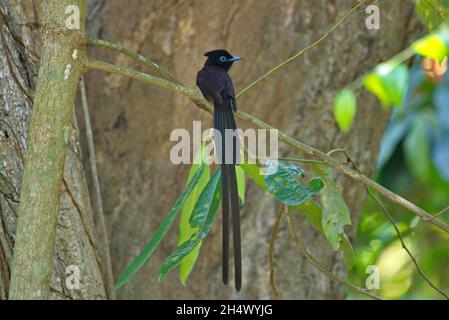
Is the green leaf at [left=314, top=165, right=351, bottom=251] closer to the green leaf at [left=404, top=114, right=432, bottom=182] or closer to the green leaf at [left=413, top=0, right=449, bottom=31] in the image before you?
the green leaf at [left=413, top=0, right=449, bottom=31]

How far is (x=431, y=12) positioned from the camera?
242cm

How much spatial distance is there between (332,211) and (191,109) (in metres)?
1.00

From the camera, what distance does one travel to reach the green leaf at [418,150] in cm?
525

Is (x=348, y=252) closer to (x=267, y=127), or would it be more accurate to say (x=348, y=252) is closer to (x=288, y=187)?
(x=288, y=187)

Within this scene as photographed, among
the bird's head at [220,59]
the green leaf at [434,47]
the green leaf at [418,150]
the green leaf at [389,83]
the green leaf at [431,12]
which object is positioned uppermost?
the green leaf at [418,150]

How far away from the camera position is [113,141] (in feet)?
10.4

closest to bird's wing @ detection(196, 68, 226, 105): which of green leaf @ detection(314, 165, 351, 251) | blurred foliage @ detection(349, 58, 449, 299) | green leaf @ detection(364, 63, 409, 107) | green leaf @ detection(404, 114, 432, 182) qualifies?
green leaf @ detection(314, 165, 351, 251)

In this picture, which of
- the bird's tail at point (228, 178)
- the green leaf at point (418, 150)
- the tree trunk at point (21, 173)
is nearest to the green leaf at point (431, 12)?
the bird's tail at point (228, 178)

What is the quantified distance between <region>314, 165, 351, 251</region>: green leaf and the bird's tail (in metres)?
0.27

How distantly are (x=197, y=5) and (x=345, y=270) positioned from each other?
3.76ft

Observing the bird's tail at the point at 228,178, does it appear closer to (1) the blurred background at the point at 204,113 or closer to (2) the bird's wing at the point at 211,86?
(2) the bird's wing at the point at 211,86

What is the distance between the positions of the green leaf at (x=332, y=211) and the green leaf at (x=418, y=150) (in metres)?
2.99

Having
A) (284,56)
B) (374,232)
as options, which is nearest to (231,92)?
(284,56)

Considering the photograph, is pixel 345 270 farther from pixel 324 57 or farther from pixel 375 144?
pixel 324 57
